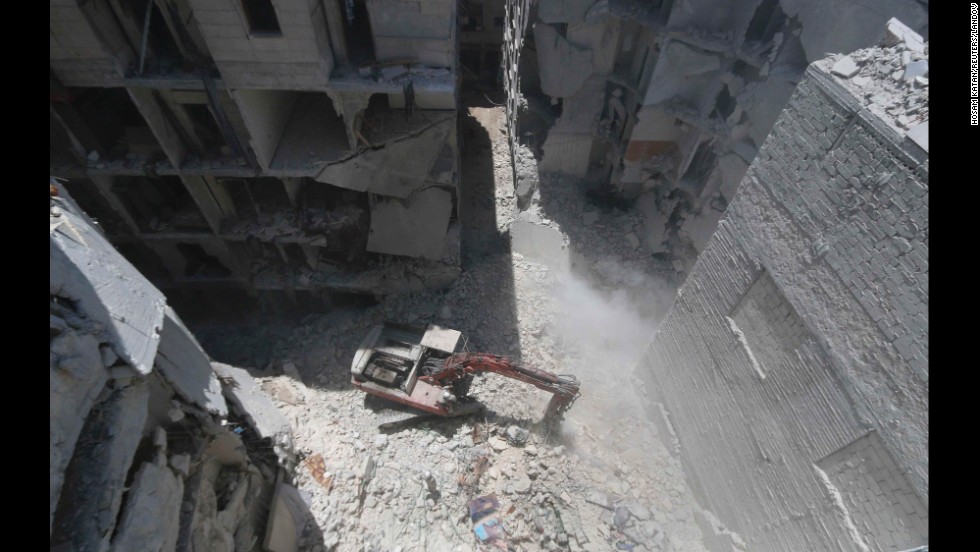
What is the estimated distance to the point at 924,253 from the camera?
4.23m

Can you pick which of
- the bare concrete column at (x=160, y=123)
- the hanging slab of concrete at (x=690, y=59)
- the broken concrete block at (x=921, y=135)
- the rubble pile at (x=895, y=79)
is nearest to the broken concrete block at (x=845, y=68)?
the rubble pile at (x=895, y=79)

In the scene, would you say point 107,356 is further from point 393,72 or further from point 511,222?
point 511,222

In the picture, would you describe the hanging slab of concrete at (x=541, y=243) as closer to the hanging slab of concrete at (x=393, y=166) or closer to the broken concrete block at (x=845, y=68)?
the hanging slab of concrete at (x=393, y=166)

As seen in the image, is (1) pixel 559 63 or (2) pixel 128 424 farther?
(1) pixel 559 63

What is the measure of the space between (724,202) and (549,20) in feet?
21.9

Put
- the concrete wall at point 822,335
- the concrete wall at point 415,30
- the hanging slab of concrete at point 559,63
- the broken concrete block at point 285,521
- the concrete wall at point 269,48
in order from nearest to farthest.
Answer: the concrete wall at point 822,335
the broken concrete block at point 285,521
the concrete wall at point 269,48
the concrete wall at point 415,30
the hanging slab of concrete at point 559,63

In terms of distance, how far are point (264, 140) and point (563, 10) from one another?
8.20 metres

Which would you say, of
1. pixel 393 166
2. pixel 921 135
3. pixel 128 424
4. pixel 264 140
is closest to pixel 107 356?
pixel 128 424

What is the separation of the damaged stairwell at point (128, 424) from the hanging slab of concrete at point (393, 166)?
4.80 m

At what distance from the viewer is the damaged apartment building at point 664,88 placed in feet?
30.5

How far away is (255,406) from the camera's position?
28.0 ft

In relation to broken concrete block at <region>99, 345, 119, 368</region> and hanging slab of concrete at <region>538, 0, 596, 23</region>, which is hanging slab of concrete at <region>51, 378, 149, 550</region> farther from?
hanging slab of concrete at <region>538, 0, 596, 23</region>
